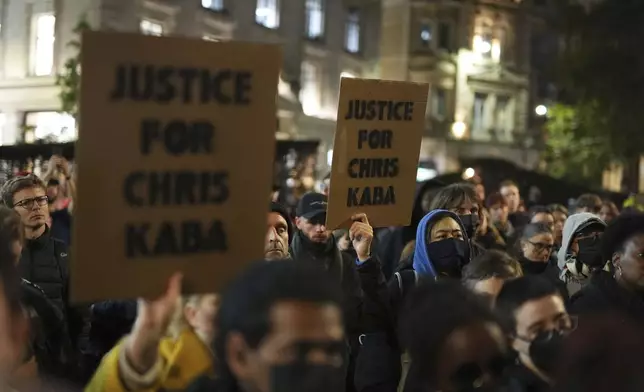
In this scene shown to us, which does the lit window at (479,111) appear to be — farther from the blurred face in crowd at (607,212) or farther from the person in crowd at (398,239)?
the person in crowd at (398,239)

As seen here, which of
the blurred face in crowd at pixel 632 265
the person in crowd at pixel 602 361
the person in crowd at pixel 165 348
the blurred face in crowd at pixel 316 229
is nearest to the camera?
the person in crowd at pixel 602 361

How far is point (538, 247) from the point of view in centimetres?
629

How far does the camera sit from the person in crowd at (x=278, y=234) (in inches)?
195

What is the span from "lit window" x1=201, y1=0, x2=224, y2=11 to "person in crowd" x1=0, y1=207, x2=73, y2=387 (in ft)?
80.9

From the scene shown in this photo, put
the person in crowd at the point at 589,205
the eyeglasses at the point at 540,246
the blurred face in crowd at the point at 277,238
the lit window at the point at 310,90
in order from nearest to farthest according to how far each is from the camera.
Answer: the blurred face in crowd at the point at 277,238 < the eyeglasses at the point at 540,246 < the person in crowd at the point at 589,205 < the lit window at the point at 310,90

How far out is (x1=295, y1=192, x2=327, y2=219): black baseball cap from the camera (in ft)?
18.4

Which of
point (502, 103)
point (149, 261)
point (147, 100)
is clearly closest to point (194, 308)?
point (149, 261)

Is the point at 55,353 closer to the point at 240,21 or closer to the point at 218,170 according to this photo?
the point at 218,170

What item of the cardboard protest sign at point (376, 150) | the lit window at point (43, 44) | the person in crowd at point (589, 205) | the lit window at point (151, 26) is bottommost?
the person in crowd at point (589, 205)

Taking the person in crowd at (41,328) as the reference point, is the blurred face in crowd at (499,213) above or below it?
above

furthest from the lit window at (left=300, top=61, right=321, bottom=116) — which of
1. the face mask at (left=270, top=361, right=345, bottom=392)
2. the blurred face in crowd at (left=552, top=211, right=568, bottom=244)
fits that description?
the face mask at (left=270, top=361, right=345, bottom=392)

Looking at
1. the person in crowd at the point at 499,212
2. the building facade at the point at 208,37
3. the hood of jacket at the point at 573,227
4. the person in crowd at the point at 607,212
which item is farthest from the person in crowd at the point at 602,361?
the building facade at the point at 208,37

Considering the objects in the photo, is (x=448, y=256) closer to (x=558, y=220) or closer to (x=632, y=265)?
(x=632, y=265)

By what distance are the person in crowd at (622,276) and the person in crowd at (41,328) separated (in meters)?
2.36
